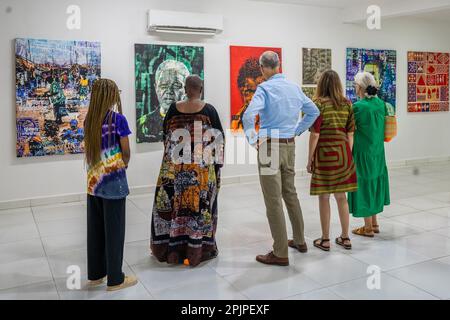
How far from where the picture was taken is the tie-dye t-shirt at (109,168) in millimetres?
2750

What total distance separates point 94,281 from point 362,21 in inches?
243

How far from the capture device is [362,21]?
7305 millimetres

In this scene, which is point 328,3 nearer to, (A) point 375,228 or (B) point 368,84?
(B) point 368,84

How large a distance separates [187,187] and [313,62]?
460 centimetres

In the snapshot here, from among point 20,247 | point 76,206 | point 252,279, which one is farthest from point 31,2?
point 252,279

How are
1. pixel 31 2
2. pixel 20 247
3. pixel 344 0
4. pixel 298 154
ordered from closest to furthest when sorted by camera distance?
pixel 20 247, pixel 31 2, pixel 344 0, pixel 298 154

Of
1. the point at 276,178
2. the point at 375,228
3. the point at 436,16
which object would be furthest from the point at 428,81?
the point at 276,178

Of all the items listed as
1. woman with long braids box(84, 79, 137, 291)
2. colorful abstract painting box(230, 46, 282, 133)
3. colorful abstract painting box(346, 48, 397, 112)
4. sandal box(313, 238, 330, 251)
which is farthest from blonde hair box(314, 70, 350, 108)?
colorful abstract painting box(346, 48, 397, 112)

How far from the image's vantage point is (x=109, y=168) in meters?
2.78

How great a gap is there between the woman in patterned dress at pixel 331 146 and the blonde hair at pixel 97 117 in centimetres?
163

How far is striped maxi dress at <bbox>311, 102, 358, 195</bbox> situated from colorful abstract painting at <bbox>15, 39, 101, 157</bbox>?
3201 mm

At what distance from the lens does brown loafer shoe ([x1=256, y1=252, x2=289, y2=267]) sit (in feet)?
11.0

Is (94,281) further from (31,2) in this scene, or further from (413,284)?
(31,2)

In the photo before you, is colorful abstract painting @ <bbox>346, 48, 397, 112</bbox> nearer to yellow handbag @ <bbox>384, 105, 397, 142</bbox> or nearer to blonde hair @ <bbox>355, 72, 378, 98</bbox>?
yellow handbag @ <bbox>384, 105, 397, 142</bbox>
